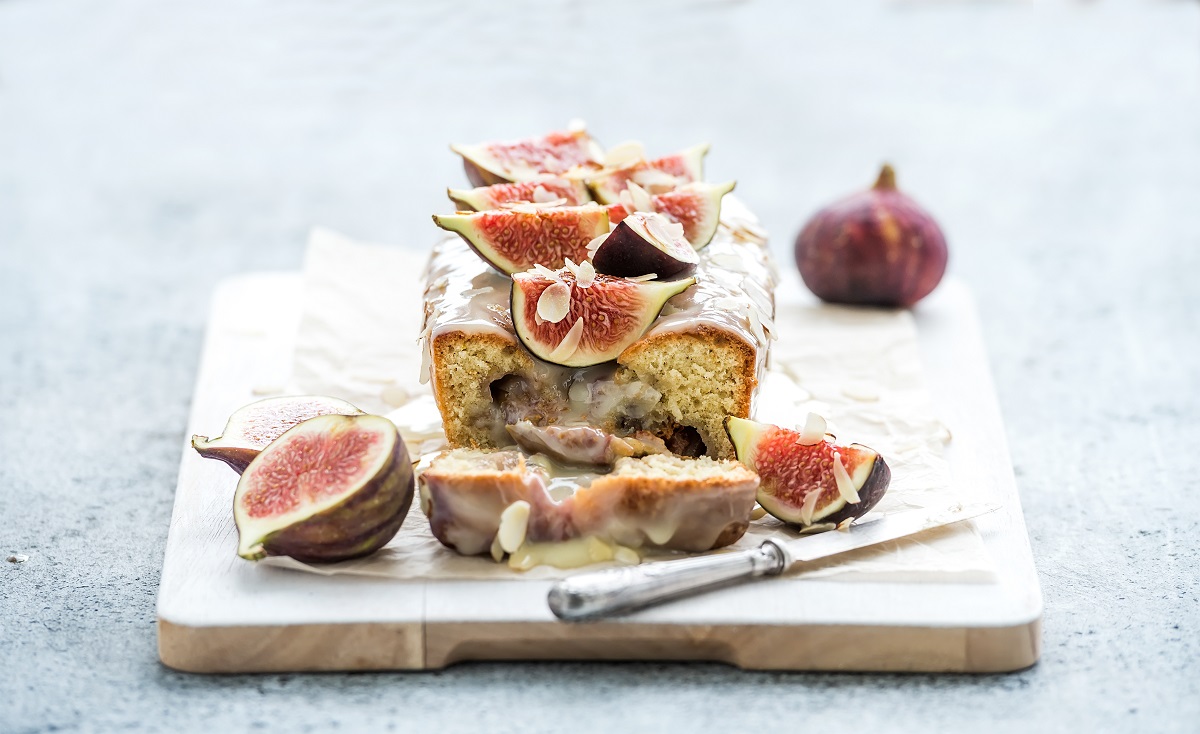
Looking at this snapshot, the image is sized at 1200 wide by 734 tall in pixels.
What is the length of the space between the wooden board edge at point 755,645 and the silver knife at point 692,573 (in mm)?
63

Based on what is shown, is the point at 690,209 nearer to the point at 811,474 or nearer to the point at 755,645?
the point at 811,474

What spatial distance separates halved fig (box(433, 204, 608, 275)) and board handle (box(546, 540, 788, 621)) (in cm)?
114

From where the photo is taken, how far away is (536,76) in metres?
7.46

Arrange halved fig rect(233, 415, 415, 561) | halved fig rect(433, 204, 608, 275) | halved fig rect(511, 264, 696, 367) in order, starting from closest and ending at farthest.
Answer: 1. halved fig rect(233, 415, 415, 561)
2. halved fig rect(511, 264, 696, 367)
3. halved fig rect(433, 204, 608, 275)

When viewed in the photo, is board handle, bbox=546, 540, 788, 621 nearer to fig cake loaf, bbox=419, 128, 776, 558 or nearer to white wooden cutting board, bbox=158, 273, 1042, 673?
white wooden cutting board, bbox=158, 273, 1042, 673

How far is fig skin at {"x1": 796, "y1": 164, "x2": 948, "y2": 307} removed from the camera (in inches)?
199

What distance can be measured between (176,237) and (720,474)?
156 inches

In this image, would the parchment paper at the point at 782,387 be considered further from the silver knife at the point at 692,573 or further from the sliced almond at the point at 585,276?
the sliced almond at the point at 585,276

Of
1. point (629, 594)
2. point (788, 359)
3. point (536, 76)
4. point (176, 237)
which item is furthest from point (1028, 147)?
point (629, 594)

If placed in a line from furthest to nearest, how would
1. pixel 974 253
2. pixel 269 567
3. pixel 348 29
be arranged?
pixel 348 29 < pixel 974 253 < pixel 269 567

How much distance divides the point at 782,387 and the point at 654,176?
0.84 meters

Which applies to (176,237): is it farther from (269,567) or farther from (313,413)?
(269,567)

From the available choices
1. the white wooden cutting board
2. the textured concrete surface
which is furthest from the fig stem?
the white wooden cutting board

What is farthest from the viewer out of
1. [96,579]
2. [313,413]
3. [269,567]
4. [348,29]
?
[348,29]
